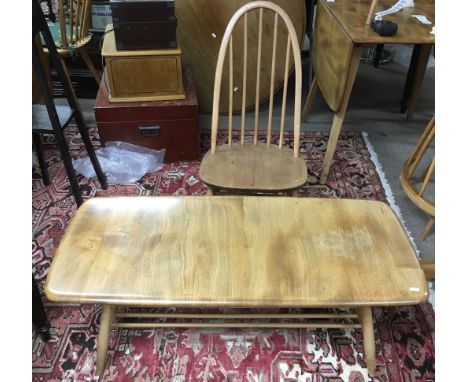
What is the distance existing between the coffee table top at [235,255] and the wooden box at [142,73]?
0.91m

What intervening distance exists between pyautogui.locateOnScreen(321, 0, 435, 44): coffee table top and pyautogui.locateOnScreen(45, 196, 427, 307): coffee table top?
76 centimetres

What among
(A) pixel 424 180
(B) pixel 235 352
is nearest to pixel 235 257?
(B) pixel 235 352

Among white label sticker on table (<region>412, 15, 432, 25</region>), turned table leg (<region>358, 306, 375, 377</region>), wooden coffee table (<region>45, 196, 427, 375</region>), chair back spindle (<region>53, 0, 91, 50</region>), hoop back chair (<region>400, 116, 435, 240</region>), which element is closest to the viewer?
wooden coffee table (<region>45, 196, 427, 375</region>)

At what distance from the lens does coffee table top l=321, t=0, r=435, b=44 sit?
154 centimetres

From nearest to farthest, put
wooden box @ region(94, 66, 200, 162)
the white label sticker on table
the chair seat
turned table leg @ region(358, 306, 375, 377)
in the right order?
turned table leg @ region(358, 306, 375, 377) → the chair seat → the white label sticker on table → wooden box @ region(94, 66, 200, 162)

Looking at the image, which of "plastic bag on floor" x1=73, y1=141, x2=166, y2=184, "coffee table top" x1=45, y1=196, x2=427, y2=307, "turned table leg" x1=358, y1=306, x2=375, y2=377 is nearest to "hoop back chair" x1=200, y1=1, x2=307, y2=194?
"coffee table top" x1=45, y1=196, x2=427, y2=307

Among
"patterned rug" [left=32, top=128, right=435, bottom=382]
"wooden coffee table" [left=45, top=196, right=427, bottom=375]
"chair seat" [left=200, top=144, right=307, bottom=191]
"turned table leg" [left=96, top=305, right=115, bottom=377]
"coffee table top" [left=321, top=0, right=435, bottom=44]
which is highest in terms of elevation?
"coffee table top" [left=321, top=0, right=435, bottom=44]

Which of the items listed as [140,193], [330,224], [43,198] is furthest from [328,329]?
[43,198]

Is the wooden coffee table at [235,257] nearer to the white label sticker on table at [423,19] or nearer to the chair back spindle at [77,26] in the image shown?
the white label sticker on table at [423,19]

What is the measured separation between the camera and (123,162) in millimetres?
1992

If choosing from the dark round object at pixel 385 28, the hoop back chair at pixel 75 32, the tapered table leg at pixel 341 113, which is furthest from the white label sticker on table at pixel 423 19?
the hoop back chair at pixel 75 32

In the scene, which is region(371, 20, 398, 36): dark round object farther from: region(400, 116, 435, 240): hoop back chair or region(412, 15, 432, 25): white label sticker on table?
region(400, 116, 435, 240): hoop back chair

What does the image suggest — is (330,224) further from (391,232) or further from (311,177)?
(311,177)
